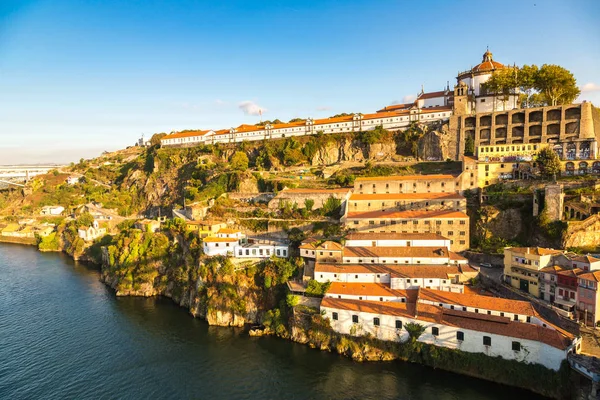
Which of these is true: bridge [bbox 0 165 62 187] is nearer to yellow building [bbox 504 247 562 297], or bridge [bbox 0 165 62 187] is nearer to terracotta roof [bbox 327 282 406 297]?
terracotta roof [bbox 327 282 406 297]

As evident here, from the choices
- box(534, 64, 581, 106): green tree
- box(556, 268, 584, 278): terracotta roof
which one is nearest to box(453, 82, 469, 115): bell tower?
box(534, 64, 581, 106): green tree

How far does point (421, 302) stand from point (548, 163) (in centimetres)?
2418

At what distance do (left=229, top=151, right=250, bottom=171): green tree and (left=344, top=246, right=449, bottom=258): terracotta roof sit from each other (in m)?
28.8

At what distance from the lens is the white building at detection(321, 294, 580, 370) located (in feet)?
69.5

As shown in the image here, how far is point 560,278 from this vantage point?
25000 millimetres

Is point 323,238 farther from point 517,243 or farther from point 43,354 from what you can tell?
point 43,354

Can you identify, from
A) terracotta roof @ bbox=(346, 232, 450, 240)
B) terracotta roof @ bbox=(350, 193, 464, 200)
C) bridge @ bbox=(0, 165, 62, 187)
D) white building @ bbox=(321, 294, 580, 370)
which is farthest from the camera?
bridge @ bbox=(0, 165, 62, 187)

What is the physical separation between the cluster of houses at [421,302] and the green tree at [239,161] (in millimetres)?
26855

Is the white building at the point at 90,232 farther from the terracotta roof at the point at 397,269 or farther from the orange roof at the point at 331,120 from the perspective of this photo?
the terracotta roof at the point at 397,269

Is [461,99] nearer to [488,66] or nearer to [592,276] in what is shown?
[488,66]

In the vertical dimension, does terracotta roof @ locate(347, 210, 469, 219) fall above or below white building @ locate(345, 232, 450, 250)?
above

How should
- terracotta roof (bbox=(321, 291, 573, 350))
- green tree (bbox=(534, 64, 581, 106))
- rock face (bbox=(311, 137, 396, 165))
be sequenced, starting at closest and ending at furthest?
terracotta roof (bbox=(321, 291, 573, 350)), green tree (bbox=(534, 64, 581, 106)), rock face (bbox=(311, 137, 396, 165))

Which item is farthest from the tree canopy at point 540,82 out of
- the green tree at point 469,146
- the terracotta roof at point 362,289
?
the terracotta roof at point 362,289

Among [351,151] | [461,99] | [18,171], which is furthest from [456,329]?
[18,171]
